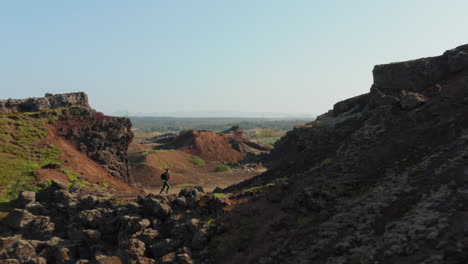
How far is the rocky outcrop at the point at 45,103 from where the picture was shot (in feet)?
128

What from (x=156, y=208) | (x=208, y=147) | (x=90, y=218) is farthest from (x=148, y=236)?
(x=208, y=147)

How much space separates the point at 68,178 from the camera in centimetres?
2975

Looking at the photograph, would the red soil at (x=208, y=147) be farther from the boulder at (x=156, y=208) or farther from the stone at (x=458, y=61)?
the stone at (x=458, y=61)

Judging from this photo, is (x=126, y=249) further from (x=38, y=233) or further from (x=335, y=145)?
(x=335, y=145)

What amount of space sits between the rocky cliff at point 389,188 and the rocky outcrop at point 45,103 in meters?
32.4

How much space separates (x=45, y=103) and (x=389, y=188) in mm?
41677

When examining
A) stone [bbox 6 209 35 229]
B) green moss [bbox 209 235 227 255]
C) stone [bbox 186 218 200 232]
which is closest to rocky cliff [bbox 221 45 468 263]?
green moss [bbox 209 235 227 255]

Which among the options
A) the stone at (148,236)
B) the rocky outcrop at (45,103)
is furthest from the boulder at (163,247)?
the rocky outcrop at (45,103)

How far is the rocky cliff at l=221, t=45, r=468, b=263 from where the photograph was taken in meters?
12.0

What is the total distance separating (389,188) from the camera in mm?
15891

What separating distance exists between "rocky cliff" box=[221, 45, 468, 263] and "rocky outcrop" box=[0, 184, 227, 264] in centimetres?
238

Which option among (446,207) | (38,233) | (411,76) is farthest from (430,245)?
(38,233)

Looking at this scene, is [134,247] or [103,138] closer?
[134,247]

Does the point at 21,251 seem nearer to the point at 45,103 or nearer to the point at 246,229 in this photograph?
the point at 246,229
